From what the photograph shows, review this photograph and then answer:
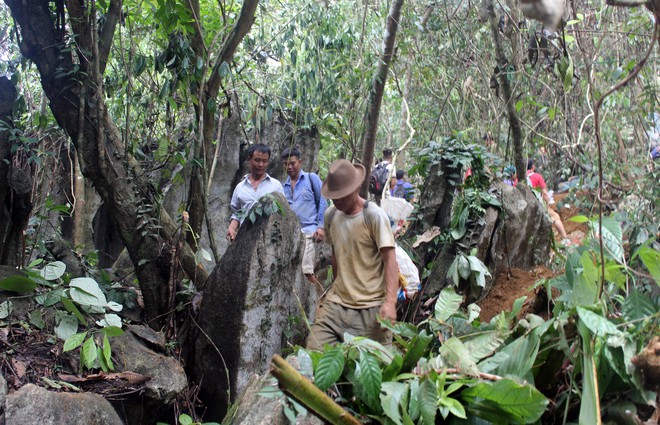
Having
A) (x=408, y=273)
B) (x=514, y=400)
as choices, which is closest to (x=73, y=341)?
(x=408, y=273)

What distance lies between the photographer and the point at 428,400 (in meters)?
1.91

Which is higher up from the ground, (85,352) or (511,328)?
(511,328)

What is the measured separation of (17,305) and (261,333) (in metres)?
2.07

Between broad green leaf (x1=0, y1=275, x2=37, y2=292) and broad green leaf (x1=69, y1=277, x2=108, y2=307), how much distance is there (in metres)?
0.30

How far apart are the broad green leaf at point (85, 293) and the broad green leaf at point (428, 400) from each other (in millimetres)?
3999

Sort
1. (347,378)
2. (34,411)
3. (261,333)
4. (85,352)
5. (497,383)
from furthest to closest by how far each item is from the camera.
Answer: (261,333) → (85,352) → (34,411) → (347,378) → (497,383)

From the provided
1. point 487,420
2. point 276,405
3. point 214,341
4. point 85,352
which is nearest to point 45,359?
point 85,352

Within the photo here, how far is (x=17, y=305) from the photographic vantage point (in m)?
5.21

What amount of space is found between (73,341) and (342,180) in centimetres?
241

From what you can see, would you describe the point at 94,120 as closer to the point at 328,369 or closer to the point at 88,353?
the point at 88,353

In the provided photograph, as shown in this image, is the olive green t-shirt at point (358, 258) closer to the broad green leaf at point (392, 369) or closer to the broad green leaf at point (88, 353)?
the broad green leaf at point (88, 353)

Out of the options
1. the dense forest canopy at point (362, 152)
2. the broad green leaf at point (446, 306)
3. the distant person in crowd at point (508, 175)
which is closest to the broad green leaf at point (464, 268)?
the dense forest canopy at point (362, 152)

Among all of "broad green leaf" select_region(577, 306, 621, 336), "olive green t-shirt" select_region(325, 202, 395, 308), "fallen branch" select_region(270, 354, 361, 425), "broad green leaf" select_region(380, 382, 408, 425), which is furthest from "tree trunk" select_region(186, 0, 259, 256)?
"broad green leaf" select_region(577, 306, 621, 336)

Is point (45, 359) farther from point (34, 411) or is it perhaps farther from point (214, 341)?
point (214, 341)
